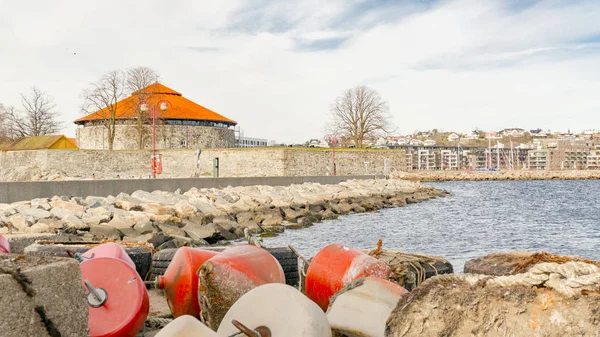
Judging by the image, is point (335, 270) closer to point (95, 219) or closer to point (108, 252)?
point (108, 252)

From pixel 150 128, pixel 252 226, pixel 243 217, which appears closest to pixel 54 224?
pixel 252 226

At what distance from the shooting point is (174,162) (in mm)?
48000

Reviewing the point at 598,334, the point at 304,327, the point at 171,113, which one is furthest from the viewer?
the point at 171,113

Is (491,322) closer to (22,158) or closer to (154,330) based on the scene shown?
(154,330)

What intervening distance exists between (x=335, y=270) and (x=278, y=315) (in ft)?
6.06

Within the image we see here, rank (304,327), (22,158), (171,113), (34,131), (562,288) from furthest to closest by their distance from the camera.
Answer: (34,131)
(171,113)
(22,158)
(304,327)
(562,288)

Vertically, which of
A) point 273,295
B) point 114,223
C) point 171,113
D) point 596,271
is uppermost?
point 171,113

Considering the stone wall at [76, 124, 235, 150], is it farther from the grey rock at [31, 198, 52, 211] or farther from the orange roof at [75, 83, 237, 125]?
the grey rock at [31, 198, 52, 211]

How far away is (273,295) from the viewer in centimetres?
345

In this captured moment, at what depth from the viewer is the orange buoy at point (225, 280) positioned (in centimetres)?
444

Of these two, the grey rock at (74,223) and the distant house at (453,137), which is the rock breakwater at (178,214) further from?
the distant house at (453,137)

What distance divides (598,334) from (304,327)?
1.42 meters

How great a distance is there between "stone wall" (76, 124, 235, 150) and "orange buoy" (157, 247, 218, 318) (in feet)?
155

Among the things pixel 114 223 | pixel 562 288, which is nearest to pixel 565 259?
pixel 562 288
